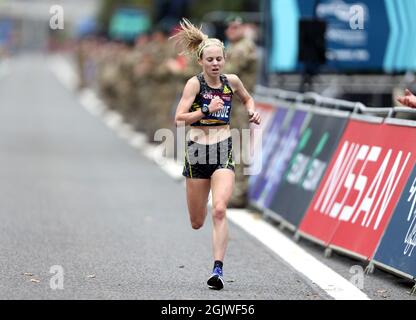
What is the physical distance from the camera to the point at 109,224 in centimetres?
1309

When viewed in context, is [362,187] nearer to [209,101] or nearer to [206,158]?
[206,158]

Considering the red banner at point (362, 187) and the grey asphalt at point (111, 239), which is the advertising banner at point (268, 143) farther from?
the red banner at point (362, 187)

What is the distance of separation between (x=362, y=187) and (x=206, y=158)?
2086 mm

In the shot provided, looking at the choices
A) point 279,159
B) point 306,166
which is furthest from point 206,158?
point 279,159

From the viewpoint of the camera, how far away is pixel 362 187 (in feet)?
35.7

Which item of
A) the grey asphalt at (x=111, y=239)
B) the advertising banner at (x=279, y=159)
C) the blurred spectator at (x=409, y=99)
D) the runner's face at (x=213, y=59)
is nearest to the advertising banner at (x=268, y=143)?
the advertising banner at (x=279, y=159)

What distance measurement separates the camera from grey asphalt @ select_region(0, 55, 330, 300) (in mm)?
8992

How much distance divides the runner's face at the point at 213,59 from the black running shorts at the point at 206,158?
52cm

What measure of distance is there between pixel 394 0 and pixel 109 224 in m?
10.4

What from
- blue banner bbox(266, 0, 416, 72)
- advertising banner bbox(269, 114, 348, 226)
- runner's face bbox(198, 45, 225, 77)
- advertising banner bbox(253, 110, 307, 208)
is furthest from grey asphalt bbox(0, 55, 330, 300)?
blue banner bbox(266, 0, 416, 72)

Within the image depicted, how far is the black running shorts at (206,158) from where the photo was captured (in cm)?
924

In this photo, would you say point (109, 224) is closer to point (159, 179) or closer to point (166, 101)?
point (159, 179)

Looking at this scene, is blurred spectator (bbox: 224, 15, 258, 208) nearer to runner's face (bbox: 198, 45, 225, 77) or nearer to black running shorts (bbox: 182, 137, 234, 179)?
black running shorts (bbox: 182, 137, 234, 179)

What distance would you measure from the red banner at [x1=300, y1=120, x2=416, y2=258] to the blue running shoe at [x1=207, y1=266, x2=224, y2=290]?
1572 mm
